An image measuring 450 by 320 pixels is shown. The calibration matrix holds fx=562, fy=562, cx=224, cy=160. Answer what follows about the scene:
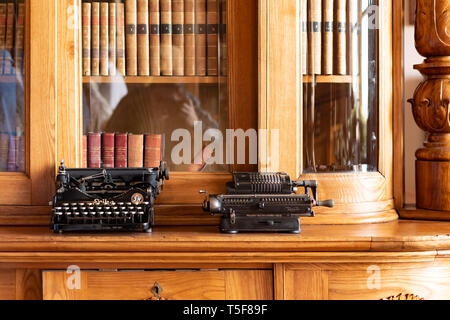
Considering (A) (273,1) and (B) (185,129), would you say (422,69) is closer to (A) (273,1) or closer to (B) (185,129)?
(A) (273,1)

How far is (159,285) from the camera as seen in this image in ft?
5.81

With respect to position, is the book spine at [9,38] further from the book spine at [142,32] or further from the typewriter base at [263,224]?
the typewriter base at [263,224]

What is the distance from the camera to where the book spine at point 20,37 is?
2.00 metres

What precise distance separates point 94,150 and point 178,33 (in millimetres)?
524

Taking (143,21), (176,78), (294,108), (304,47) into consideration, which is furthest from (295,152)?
(143,21)

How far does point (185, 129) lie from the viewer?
207 cm

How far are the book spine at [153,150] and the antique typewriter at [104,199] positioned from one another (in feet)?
0.50

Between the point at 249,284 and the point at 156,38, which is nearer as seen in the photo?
the point at 249,284

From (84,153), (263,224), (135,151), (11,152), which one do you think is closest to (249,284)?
(263,224)

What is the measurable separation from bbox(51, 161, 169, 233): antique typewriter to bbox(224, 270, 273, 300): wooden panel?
1.04 feet

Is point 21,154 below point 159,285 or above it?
above

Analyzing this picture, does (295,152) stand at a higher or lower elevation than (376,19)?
lower

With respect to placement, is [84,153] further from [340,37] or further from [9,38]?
[340,37]

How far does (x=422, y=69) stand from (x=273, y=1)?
60 centimetres
